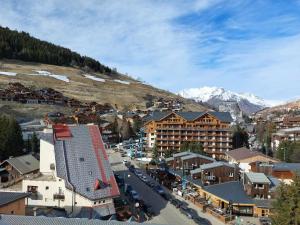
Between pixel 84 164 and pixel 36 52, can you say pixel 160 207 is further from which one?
pixel 36 52

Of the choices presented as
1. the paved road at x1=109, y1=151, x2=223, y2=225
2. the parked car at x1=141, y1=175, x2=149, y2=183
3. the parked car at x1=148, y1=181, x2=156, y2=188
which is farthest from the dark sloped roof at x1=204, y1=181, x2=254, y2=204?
the parked car at x1=141, y1=175, x2=149, y2=183

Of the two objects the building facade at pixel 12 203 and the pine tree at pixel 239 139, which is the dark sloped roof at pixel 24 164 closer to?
the building facade at pixel 12 203

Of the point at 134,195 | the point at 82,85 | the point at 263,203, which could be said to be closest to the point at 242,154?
the point at 263,203

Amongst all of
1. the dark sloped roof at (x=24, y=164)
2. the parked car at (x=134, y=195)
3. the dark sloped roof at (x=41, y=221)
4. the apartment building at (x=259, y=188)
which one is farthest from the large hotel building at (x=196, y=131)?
the dark sloped roof at (x=41, y=221)

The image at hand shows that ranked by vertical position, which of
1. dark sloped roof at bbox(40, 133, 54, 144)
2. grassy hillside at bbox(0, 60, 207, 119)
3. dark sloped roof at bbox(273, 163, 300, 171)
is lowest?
dark sloped roof at bbox(273, 163, 300, 171)

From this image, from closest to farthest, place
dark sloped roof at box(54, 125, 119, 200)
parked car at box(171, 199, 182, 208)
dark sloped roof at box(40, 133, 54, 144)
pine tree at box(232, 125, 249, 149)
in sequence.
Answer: dark sloped roof at box(54, 125, 119, 200) → dark sloped roof at box(40, 133, 54, 144) → parked car at box(171, 199, 182, 208) → pine tree at box(232, 125, 249, 149)

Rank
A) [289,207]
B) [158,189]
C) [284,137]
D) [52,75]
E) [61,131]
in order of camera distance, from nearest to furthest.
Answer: [289,207] → [61,131] → [158,189] → [284,137] → [52,75]

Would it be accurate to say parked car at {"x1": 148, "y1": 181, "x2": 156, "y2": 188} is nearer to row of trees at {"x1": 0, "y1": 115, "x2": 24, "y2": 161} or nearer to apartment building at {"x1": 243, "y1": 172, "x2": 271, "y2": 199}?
apartment building at {"x1": 243, "y1": 172, "x2": 271, "y2": 199}
